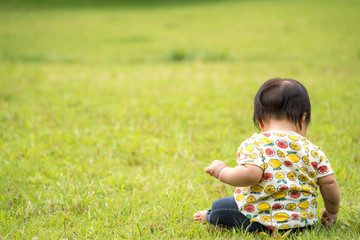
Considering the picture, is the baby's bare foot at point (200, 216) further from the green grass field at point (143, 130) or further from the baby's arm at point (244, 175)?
the baby's arm at point (244, 175)

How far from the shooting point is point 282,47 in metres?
11.0

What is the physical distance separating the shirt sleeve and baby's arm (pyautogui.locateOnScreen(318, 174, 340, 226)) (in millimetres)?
408

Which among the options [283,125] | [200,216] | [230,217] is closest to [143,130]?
[200,216]

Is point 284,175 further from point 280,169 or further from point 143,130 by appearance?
point 143,130

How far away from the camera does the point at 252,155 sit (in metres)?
2.05

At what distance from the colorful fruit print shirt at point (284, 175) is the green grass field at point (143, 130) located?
16cm

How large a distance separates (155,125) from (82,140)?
37.5 inches

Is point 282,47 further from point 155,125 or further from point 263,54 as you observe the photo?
point 155,125

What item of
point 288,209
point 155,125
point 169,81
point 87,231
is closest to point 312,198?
point 288,209

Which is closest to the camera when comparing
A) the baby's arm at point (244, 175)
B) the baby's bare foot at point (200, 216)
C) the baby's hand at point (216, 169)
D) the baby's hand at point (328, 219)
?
the baby's arm at point (244, 175)

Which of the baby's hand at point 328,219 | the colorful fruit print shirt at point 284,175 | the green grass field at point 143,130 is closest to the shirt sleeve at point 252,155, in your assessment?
the colorful fruit print shirt at point 284,175

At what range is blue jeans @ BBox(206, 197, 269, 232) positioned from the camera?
220 cm

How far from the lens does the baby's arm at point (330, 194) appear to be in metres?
Result: 2.12

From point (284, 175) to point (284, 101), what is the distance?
44 cm
